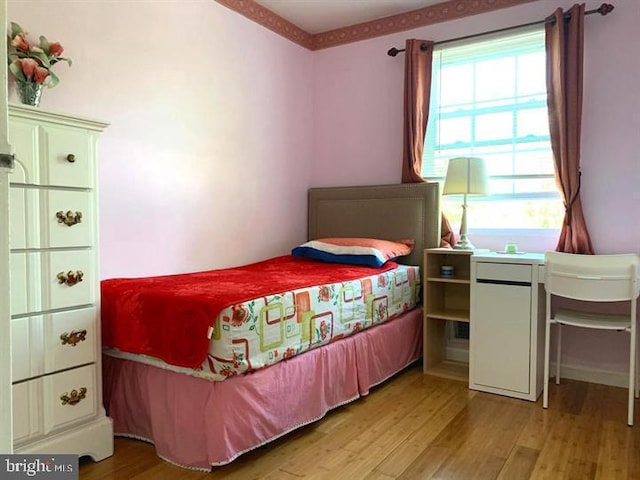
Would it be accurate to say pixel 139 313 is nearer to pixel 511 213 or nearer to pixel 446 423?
pixel 446 423

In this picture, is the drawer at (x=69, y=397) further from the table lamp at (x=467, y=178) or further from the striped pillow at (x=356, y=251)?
the table lamp at (x=467, y=178)

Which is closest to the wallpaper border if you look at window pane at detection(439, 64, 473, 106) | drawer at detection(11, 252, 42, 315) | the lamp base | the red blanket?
window pane at detection(439, 64, 473, 106)

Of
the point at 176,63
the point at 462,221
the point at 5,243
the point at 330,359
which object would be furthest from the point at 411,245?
the point at 5,243

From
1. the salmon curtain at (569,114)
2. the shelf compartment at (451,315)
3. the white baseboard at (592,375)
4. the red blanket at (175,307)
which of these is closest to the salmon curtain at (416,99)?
the shelf compartment at (451,315)

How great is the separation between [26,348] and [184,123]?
1.67m

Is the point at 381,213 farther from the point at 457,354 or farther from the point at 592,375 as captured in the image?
the point at 592,375

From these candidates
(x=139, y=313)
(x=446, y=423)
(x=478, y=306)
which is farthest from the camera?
(x=478, y=306)

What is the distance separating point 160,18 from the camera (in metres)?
2.81

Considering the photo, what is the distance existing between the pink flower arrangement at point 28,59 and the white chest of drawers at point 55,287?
36 centimetres

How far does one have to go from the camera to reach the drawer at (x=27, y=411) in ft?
5.74

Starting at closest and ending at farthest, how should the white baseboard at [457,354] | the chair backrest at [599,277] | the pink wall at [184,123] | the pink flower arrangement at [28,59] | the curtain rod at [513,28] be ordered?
the pink flower arrangement at [28,59] → the chair backrest at [599,277] → the pink wall at [184,123] → the curtain rod at [513,28] → the white baseboard at [457,354]

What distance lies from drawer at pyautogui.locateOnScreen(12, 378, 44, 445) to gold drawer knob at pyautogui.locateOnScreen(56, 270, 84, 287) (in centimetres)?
38

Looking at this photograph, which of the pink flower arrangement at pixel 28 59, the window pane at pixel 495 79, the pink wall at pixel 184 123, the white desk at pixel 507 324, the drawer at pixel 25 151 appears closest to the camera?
the drawer at pixel 25 151

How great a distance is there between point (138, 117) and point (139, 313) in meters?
1.22
